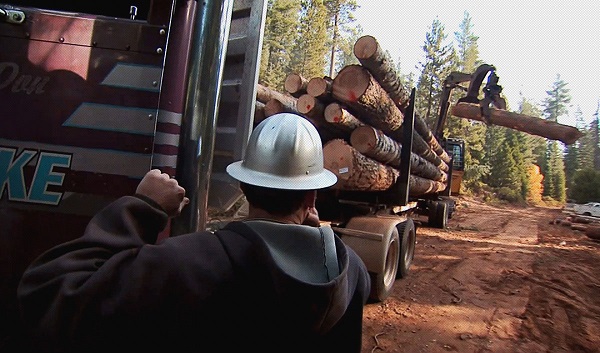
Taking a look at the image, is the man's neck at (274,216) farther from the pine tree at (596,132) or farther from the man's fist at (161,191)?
the pine tree at (596,132)

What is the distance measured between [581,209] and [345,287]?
27505 millimetres

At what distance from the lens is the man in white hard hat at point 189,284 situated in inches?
37.7

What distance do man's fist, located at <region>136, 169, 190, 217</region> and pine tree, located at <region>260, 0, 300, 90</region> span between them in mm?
32773

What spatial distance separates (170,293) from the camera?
0.98m

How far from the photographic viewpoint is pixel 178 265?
100 cm

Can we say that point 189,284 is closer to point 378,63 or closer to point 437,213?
point 378,63

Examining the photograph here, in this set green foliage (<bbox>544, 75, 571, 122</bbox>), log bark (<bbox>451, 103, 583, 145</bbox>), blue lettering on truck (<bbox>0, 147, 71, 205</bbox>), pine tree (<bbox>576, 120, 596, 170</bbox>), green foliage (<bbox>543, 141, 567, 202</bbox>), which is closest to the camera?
blue lettering on truck (<bbox>0, 147, 71, 205</bbox>)

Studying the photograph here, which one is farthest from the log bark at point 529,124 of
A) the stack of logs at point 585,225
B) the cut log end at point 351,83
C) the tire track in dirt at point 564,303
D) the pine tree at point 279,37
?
the pine tree at point 279,37

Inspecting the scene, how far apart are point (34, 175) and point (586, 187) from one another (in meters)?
34.2

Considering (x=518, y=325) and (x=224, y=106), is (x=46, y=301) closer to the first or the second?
(x=224, y=106)

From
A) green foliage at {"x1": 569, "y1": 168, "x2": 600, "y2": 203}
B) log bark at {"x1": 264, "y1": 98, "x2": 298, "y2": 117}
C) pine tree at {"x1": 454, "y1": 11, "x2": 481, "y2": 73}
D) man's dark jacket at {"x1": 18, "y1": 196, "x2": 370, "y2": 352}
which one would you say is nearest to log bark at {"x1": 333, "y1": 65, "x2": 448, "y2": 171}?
log bark at {"x1": 264, "y1": 98, "x2": 298, "y2": 117}

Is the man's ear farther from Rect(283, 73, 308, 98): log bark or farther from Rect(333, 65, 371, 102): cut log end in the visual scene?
Rect(283, 73, 308, 98): log bark

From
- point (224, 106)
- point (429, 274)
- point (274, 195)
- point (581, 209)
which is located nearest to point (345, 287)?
point (274, 195)

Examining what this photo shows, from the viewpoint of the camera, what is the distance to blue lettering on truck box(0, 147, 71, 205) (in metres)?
1.62
